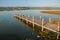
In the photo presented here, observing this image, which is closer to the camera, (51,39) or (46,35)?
(51,39)

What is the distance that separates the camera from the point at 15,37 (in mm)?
27281

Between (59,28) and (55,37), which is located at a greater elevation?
(59,28)

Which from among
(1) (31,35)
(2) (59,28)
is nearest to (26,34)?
(1) (31,35)

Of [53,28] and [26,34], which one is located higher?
[53,28]

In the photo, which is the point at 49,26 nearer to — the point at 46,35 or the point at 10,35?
the point at 46,35

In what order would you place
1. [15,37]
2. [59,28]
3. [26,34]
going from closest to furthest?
[59,28] → [15,37] → [26,34]

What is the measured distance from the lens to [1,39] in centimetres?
2609

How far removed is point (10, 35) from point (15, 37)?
4.91 ft

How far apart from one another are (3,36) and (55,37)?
26.6 feet

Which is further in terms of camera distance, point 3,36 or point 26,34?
point 26,34

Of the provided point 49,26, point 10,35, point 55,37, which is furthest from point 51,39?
point 10,35

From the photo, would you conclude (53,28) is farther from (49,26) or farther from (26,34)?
(26,34)

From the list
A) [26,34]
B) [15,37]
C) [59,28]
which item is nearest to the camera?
[59,28]

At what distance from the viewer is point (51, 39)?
86.0 feet
